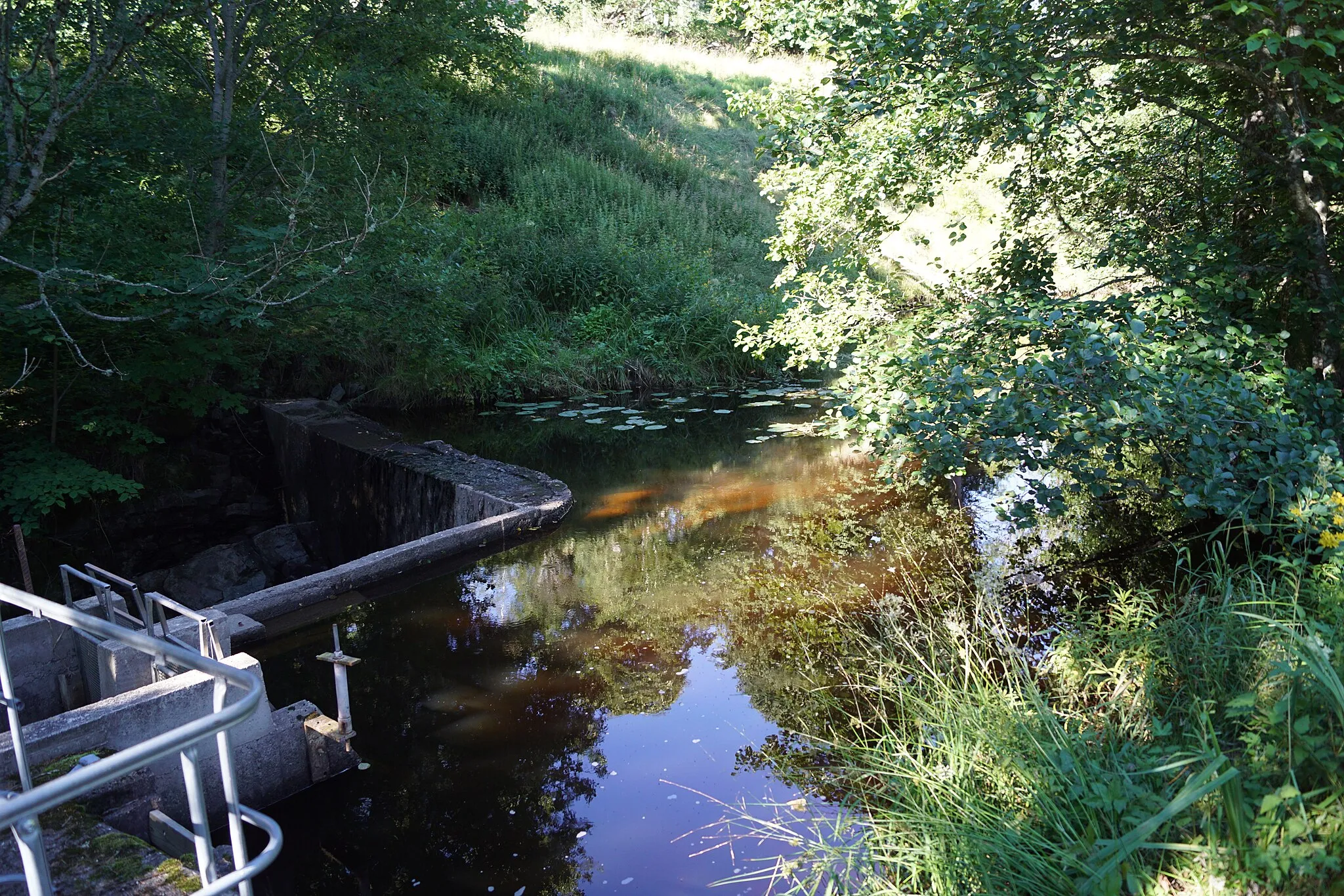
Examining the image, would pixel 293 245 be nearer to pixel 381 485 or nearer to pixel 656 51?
pixel 381 485

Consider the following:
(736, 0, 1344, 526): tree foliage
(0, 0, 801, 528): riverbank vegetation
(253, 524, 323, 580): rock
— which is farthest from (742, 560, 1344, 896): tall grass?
(253, 524, 323, 580): rock

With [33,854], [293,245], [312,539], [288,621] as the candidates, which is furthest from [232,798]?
[312,539]

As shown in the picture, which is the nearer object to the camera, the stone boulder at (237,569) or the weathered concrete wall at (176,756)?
the weathered concrete wall at (176,756)

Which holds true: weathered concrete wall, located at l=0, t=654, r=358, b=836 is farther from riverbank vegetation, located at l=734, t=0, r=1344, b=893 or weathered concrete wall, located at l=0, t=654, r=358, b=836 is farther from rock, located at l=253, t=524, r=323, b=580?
rock, located at l=253, t=524, r=323, b=580

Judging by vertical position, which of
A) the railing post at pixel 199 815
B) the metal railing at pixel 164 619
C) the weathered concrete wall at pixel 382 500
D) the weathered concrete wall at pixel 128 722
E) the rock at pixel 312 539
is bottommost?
the rock at pixel 312 539

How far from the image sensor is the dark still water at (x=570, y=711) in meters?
3.69

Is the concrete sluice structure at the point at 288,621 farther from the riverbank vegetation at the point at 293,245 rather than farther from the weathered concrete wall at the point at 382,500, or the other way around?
the riverbank vegetation at the point at 293,245

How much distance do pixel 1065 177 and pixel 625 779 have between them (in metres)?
5.02

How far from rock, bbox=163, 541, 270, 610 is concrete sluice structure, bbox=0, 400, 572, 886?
3.06ft

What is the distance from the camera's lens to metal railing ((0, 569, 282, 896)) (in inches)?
55.3

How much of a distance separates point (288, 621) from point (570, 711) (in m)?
2.19

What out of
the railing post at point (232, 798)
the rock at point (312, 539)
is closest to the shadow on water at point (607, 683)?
the railing post at point (232, 798)

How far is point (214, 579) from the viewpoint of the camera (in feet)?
25.3

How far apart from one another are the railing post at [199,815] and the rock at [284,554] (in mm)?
6794
